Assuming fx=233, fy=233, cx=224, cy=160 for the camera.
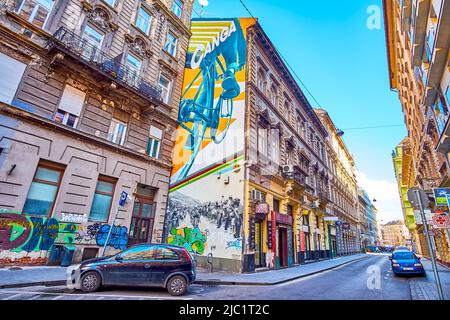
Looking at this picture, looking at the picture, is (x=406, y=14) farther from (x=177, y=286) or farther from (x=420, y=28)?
(x=177, y=286)

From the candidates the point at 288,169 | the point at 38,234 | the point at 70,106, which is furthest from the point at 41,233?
the point at 288,169

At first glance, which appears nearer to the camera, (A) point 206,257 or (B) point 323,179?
(A) point 206,257

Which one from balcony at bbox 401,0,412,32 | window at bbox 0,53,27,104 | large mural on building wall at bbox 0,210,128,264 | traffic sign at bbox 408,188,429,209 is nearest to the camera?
traffic sign at bbox 408,188,429,209

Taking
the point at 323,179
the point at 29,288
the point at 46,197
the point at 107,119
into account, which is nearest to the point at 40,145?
the point at 46,197

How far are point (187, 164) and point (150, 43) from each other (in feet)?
30.2

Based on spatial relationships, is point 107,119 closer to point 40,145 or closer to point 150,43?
point 40,145

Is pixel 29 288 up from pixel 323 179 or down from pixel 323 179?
down

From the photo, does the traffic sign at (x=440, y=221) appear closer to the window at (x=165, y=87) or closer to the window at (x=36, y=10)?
the window at (x=165, y=87)

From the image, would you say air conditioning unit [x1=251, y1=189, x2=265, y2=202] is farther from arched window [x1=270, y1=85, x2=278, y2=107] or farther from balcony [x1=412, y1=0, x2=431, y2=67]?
balcony [x1=412, y1=0, x2=431, y2=67]

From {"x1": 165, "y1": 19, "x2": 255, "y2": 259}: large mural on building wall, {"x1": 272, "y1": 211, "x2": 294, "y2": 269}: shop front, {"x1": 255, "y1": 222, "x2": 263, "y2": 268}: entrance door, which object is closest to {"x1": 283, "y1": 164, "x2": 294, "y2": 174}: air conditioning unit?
{"x1": 272, "y1": 211, "x2": 294, "y2": 269}: shop front

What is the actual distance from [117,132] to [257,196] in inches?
382

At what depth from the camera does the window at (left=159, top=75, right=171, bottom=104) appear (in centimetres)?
1772

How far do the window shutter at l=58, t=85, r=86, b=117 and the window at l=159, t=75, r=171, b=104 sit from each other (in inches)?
236
